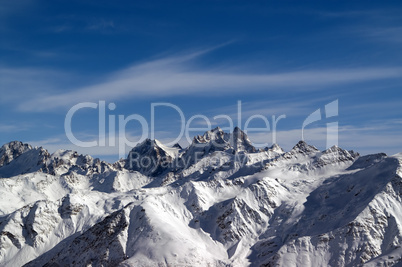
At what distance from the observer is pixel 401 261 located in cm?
18512

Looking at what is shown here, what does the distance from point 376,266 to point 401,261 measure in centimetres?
866

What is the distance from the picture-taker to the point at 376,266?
7407 inches
